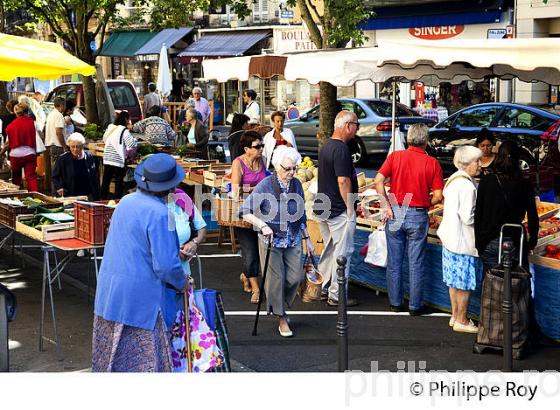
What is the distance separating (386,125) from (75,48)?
7681 mm

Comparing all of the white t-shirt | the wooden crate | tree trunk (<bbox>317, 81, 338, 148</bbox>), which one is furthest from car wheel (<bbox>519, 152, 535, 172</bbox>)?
the wooden crate

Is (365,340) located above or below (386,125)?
below

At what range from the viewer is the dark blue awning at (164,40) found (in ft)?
132

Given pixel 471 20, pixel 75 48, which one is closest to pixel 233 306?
pixel 75 48

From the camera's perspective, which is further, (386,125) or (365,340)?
(386,125)

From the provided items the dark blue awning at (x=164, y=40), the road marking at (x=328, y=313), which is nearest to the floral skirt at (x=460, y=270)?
the road marking at (x=328, y=313)

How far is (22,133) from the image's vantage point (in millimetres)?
15156

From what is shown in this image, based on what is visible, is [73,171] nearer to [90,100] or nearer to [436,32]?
[90,100]

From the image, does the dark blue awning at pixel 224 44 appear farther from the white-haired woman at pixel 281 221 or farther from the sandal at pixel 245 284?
the white-haired woman at pixel 281 221

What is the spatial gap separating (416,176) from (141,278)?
13.0 ft

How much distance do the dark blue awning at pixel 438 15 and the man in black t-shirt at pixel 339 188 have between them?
19.5m

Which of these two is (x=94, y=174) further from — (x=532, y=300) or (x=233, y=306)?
(x=532, y=300)

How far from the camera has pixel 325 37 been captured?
1739 centimetres
